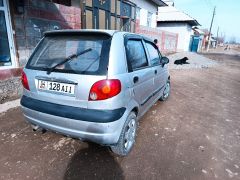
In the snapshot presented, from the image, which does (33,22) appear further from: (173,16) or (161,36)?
(173,16)

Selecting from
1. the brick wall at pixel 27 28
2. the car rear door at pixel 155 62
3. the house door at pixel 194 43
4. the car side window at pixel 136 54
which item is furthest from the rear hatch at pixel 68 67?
the house door at pixel 194 43

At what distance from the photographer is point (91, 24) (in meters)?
9.34

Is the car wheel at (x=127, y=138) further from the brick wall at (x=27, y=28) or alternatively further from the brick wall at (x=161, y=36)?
the brick wall at (x=161, y=36)

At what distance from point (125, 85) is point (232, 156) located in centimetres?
209

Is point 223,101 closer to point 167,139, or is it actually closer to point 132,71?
point 167,139

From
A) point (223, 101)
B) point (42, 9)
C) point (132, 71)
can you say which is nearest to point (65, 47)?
point (132, 71)

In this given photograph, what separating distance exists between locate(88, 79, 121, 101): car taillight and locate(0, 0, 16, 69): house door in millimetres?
4160

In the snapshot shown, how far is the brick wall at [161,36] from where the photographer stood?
14.8m

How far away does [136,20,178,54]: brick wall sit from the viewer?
1475cm

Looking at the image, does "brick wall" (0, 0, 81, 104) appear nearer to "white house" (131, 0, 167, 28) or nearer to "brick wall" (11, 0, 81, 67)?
"brick wall" (11, 0, 81, 67)

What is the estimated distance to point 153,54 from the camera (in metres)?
4.01

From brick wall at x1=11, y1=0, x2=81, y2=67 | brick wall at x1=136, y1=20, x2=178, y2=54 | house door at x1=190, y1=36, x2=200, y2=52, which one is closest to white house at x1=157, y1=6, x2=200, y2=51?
brick wall at x1=136, y1=20, x2=178, y2=54

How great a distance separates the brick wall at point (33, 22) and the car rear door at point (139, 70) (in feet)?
12.5

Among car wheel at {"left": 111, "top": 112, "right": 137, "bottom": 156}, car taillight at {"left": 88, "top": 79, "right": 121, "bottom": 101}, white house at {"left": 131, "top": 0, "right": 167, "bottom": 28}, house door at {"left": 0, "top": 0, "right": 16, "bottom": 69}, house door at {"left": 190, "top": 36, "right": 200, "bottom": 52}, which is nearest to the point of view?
car taillight at {"left": 88, "top": 79, "right": 121, "bottom": 101}
